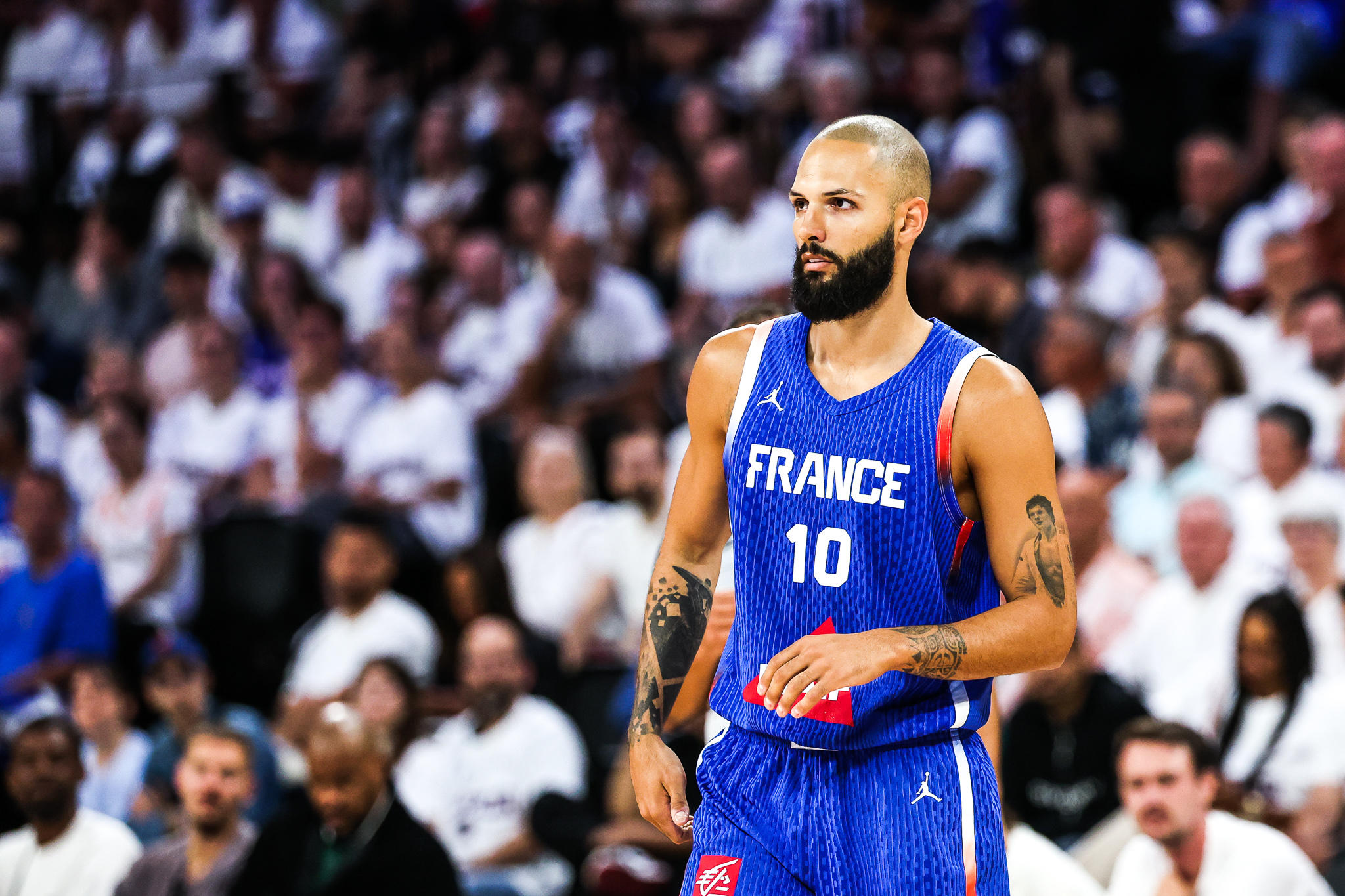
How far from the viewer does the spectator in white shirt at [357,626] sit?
815 cm

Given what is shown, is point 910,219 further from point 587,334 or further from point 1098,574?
point 587,334

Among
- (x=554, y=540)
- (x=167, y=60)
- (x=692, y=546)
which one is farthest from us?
(x=167, y=60)

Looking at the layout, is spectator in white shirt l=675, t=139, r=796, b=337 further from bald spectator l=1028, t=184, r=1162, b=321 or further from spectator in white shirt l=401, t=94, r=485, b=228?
spectator in white shirt l=401, t=94, r=485, b=228

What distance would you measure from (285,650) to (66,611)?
1121 mm

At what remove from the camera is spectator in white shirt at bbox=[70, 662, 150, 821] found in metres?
7.60

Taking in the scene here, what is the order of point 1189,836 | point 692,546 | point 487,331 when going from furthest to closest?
point 487,331 → point 1189,836 → point 692,546

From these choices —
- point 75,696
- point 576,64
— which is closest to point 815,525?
point 75,696

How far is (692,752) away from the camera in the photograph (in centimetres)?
496

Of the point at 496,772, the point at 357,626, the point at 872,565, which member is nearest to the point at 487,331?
the point at 357,626

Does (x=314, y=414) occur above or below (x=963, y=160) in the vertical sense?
below

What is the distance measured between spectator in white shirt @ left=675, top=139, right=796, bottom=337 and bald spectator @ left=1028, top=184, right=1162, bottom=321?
5.09 feet

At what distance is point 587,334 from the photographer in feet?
32.0

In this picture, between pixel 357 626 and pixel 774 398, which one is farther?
pixel 357 626

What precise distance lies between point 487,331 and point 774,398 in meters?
7.36
